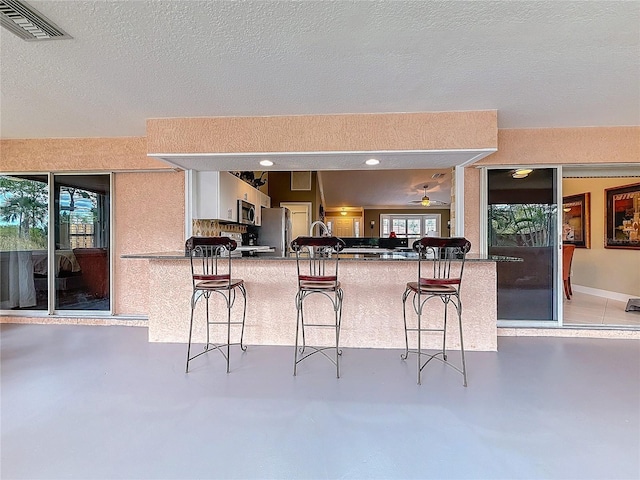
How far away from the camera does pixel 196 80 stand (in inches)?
96.9

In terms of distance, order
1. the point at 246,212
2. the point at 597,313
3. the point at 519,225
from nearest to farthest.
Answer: the point at 519,225 → the point at 597,313 → the point at 246,212

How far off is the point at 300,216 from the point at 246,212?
3135 millimetres

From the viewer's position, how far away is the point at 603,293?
582 centimetres

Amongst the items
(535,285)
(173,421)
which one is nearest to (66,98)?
(173,421)

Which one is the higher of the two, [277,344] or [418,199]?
[418,199]

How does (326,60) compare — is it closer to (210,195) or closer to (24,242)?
(210,195)

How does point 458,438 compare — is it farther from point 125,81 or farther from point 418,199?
point 418,199

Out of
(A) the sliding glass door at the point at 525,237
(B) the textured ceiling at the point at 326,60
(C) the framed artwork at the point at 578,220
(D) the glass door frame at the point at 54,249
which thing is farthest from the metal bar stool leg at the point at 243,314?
(C) the framed artwork at the point at 578,220

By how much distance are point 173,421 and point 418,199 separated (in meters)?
10.3

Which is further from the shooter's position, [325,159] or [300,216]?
[300,216]

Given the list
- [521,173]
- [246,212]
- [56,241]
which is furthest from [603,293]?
[56,241]

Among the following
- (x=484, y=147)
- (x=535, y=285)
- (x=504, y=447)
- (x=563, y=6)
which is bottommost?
(x=504, y=447)

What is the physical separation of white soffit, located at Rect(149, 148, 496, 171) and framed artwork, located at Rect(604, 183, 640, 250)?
12.4ft

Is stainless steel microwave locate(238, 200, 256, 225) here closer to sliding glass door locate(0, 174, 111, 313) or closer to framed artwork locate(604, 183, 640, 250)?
sliding glass door locate(0, 174, 111, 313)
